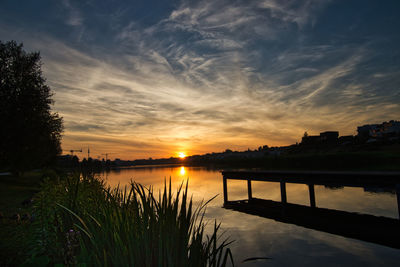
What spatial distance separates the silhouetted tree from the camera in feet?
70.0

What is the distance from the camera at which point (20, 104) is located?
71.8ft

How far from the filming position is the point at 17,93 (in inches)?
872

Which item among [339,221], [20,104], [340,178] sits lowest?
[339,221]

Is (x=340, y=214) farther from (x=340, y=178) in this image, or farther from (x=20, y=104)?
(x=20, y=104)

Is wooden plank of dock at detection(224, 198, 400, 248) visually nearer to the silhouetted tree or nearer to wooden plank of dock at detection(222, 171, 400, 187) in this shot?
wooden plank of dock at detection(222, 171, 400, 187)

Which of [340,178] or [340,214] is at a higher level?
[340,178]

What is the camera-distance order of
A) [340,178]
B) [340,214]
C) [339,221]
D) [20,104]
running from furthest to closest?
[20,104]
[340,214]
[339,221]
[340,178]

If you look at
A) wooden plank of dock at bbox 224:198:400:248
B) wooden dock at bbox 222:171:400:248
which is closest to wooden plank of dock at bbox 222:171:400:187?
wooden dock at bbox 222:171:400:248

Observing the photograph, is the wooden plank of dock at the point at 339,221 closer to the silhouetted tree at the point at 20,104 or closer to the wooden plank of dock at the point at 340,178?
the wooden plank of dock at the point at 340,178

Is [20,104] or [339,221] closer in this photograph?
[339,221]

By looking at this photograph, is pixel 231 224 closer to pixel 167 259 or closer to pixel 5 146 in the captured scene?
pixel 167 259

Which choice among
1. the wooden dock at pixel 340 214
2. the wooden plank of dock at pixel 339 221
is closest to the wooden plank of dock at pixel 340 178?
the wooden dock at pixel 340 214

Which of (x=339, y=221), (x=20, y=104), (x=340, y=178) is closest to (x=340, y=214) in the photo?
(x=339, y=221)

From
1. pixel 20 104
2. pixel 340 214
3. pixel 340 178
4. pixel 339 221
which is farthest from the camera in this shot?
pixel 20 104
